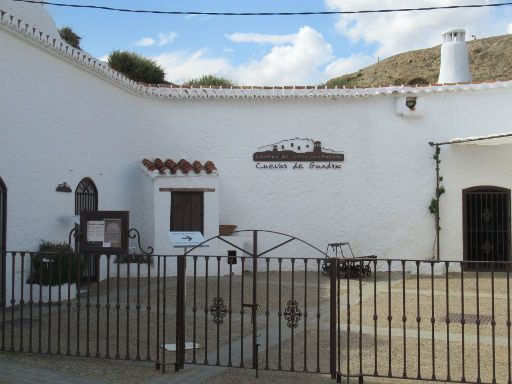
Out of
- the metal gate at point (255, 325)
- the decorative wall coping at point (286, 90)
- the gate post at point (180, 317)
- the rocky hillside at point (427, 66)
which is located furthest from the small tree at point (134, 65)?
the gate post at point (180, 317)

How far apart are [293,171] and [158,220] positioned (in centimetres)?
354

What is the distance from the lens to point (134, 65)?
25172mm

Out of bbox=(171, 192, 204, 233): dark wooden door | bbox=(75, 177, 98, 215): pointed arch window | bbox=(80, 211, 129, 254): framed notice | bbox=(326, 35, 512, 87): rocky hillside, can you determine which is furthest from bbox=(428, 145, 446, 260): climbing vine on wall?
bbox=(326, 35, 512, 87): rocky hillside

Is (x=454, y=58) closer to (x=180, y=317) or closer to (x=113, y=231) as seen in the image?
(x=113, y=231)

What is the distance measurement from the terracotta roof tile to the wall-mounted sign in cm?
149

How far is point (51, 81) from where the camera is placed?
33.5 ft

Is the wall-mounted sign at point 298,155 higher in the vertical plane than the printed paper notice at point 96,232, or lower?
higher

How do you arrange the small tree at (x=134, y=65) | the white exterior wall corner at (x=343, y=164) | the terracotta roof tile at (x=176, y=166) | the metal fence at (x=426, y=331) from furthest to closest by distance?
the small tree at (x=134, y=65) → the white exterior wall corner at (x=343, y=164) → the terracotta roof tile at (x=176, y=166) → the metal fence at (x=426, y=331)

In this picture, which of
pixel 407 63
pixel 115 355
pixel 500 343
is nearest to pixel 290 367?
pixel 115 355

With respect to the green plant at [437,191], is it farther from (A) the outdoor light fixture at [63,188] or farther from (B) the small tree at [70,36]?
(B) the small tree at [70,36]

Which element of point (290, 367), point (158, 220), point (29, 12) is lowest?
point (290, 367)

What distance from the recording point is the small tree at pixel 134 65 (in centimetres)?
2492

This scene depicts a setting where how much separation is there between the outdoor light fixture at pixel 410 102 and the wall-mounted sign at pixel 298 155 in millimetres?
1939

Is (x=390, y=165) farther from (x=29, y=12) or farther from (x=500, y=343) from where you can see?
(x=29, y=12)
